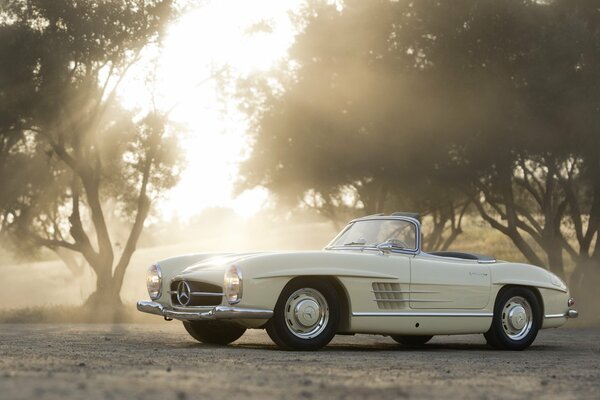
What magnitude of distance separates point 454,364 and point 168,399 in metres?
4.13

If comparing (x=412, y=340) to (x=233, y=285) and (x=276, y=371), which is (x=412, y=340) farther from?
(x=276, y=371)

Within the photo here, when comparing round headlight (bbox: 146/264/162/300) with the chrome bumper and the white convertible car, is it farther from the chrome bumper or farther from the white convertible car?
the chrome bumper

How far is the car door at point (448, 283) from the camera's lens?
11.9m

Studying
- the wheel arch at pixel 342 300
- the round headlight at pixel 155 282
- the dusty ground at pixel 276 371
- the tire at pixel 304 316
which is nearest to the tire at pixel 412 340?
the dusty ground at pixel 276 371

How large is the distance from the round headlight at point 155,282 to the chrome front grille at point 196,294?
52 centimetres

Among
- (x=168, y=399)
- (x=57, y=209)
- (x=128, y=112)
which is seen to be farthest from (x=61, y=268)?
(x=168, y=399)

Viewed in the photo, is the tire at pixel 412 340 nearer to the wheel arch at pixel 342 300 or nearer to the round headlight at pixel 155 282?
the wheel arch at pixel 342 300

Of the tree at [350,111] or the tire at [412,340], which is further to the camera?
the tree at [350,111]

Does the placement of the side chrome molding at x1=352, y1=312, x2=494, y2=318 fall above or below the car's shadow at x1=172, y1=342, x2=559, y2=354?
above

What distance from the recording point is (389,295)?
38.1 feet

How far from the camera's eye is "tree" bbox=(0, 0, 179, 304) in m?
23.9

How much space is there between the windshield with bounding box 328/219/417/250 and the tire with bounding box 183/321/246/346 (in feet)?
5.38

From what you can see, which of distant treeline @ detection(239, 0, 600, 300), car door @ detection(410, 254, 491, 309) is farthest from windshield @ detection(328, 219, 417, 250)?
distant treeline @ detection(239, 0, 600, 300)

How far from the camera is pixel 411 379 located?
8047 millimetres
